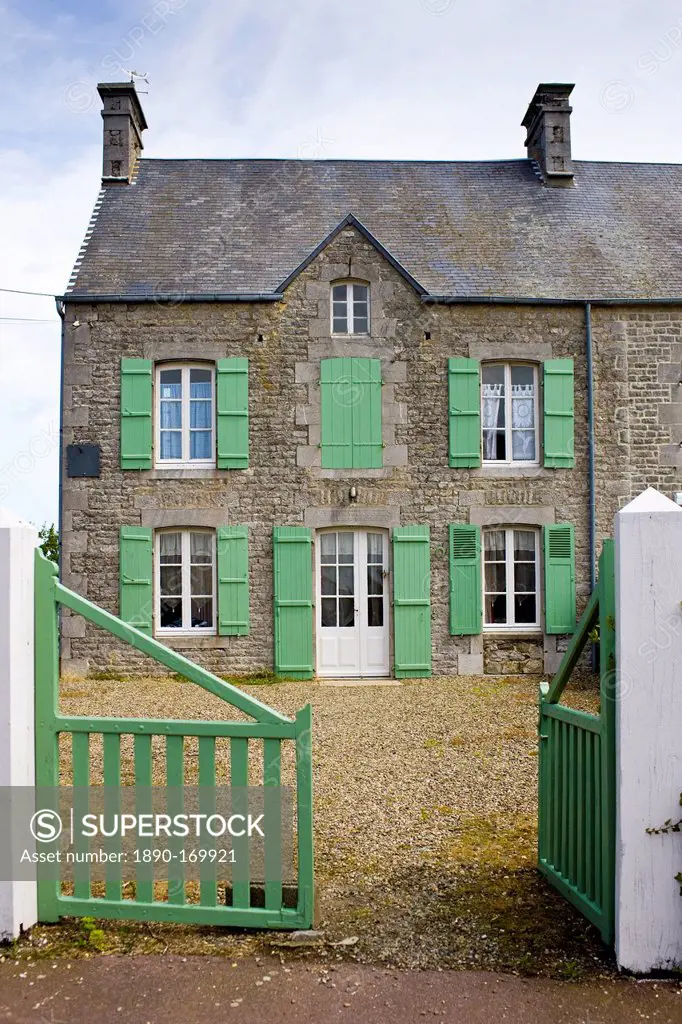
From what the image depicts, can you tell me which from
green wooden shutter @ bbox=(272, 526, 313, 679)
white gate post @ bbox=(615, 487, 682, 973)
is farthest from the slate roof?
white gate post @ bbox=(615, 487, 682, 973)

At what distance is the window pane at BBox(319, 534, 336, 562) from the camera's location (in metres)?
12.4

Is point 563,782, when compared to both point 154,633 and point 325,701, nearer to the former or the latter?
point 325,701

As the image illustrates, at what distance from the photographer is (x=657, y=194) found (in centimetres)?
1452

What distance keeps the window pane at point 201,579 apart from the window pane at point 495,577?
12.7ft

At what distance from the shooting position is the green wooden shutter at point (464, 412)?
12.3 m

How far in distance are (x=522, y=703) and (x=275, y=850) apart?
6.87 metres

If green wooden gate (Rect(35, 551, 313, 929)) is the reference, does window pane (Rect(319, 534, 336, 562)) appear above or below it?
above

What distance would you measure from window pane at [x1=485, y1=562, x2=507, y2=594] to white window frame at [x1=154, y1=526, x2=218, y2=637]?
3.80 m

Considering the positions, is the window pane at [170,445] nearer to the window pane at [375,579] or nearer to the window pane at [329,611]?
the window pane at [329,611]

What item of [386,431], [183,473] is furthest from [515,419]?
[183,473]

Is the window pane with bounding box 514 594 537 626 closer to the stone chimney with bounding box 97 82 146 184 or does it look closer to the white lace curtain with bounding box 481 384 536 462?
the white lace curtain with bounding box 481 384 536 462

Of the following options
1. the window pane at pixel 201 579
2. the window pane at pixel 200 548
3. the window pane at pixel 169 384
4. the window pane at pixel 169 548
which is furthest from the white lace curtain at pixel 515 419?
the window pane at pixel 169 548

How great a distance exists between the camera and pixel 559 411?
40.9ft

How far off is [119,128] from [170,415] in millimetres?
5000
